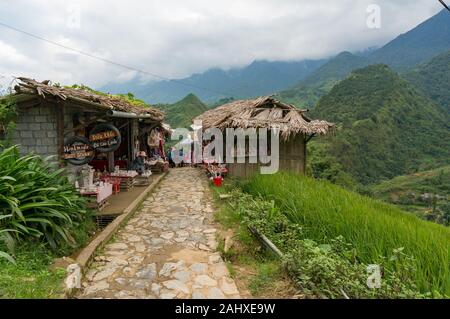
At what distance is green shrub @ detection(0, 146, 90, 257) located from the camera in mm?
4270

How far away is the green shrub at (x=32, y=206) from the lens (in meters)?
4.27

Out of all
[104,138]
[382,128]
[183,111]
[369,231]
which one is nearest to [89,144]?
[104,138]

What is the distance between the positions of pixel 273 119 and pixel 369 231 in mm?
7923

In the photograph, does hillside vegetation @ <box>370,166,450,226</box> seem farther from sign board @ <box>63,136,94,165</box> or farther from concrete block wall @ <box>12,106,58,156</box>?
concrete block wall @ <box>12,106,58,156</box>

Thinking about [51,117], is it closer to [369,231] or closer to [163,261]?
[163,261]

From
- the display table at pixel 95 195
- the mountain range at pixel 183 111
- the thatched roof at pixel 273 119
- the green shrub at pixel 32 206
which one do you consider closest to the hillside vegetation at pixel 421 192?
the thatched roof at pixel 273 119

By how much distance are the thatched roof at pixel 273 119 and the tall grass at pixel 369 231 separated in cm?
494

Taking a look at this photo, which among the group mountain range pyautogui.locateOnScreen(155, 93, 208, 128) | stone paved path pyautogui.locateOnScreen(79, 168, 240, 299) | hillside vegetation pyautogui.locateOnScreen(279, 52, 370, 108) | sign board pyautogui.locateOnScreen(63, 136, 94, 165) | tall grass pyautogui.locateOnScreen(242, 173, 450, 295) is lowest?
stone paved path pyautogui.locateOnScreen(79, 168, 240, 299)

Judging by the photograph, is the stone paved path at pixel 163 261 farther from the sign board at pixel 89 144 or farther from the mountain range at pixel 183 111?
the mountain range at pixel 183 111

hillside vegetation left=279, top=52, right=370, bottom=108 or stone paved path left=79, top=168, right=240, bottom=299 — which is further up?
hillside vegetation left=279, top=52, right=370, bottom=108

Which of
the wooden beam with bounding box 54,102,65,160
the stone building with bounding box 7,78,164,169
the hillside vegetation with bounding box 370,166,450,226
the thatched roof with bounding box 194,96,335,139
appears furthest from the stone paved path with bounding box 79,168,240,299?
the hillside vegetation with bounding box 370,166,450,226

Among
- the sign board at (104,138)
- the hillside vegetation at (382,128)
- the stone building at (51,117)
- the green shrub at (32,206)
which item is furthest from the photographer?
the hillside vegetation at (382,128)

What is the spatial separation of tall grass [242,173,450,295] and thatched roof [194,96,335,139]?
4942 millimetres
